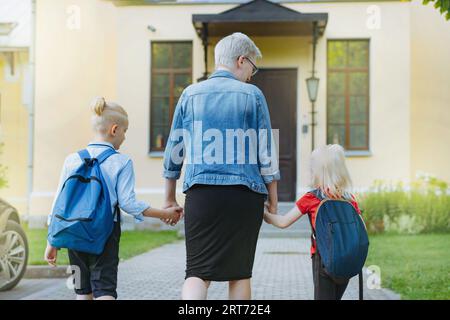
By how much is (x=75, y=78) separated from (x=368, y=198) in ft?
9.25

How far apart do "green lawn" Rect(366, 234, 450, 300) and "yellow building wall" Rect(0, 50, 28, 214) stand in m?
2.04

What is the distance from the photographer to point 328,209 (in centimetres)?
208

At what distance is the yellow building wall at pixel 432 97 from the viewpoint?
4.12 metres

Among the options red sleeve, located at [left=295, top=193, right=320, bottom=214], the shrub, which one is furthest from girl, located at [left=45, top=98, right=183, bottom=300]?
the shrub

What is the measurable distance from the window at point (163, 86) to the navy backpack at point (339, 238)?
9.48ft

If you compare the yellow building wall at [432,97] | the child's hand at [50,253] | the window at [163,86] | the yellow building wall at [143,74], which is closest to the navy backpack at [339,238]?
the child's hand at [50,253]

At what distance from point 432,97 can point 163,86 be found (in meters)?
1.80

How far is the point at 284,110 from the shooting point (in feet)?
23.9

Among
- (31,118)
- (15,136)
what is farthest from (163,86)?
(15,136)

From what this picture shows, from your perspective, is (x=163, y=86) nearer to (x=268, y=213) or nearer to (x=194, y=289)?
(x=268, y=213)

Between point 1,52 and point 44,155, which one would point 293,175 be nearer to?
point 44,155

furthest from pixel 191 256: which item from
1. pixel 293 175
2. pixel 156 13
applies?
pixel 293 175

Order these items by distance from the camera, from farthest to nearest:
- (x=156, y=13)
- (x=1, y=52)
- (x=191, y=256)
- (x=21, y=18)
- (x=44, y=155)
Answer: (x=156, y=13) → (x=44, y=155) → (x=1, y=52) → (x=21, y=18) → (x=191, y=256)

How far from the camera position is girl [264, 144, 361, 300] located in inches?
81.4
